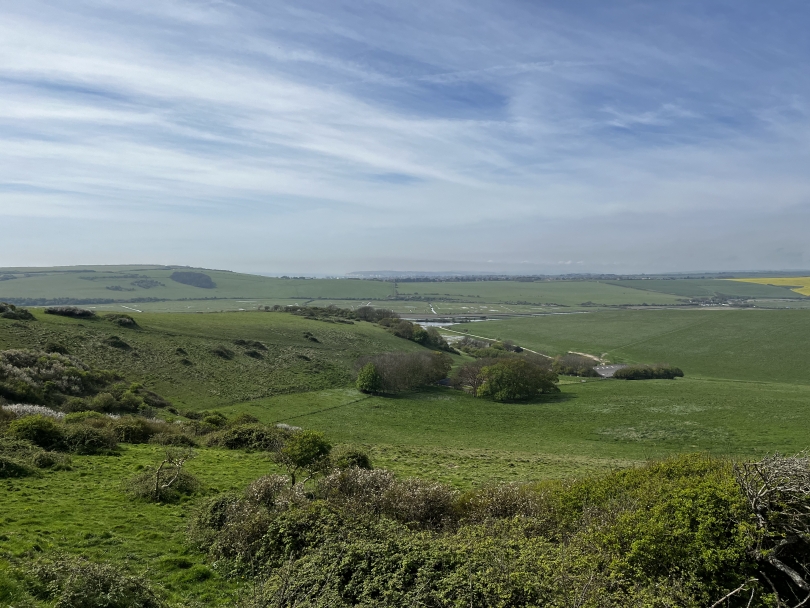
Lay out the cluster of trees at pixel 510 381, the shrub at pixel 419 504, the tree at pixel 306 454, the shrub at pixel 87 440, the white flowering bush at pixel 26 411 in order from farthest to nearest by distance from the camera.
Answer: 1. the cluster of trees at pixel 510 381
2. the white flowering bush at pixel 26 411
3. the shrub at pixel 87 440
4. the tree at pixel 306 454
5. the shrub at pixel 419 504

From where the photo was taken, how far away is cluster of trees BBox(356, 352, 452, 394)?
68562mm

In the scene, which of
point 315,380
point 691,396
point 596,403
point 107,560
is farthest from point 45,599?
point 691,396

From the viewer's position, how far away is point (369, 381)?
67.6 meters

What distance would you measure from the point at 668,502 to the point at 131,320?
252 feet

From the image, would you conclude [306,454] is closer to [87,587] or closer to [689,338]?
[87,587]

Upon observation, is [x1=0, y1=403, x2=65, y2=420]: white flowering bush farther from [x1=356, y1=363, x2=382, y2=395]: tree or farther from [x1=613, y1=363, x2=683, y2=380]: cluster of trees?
[x1=613, y1=363, x2=683, y2=380]: cluster of trees

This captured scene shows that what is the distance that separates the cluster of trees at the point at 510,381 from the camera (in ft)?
229

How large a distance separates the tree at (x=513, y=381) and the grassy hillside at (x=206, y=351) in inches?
887

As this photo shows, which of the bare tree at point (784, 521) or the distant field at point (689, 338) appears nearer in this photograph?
Result: the bare tree at point (784, 521)

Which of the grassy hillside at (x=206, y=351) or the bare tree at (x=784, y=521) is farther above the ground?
the bare tree at (x=784, y=521)

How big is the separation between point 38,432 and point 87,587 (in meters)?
18.1

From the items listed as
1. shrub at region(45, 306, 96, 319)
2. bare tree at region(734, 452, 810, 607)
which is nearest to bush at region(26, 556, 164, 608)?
bare tree at region(734, 452, 810, 607)

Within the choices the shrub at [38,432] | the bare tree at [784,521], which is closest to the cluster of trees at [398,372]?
the shrub at [38,432]

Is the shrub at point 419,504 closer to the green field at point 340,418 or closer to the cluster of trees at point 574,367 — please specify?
the green field at point 340,418
